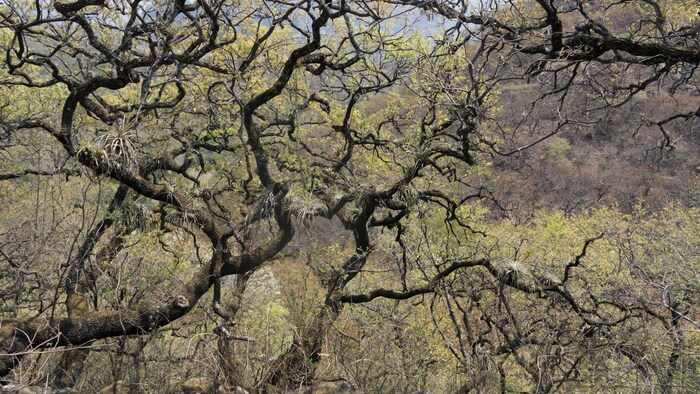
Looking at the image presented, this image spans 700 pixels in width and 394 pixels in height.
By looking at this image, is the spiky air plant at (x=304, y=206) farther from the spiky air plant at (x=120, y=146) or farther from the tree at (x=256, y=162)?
the spiky air plant at (x=120, y=146)

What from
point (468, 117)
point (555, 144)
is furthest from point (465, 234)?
point (555, 144)

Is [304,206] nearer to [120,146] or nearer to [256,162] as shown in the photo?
[256,162]

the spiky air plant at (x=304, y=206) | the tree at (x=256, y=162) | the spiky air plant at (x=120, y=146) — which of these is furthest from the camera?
the spiky air plant at (x=304, y=206)

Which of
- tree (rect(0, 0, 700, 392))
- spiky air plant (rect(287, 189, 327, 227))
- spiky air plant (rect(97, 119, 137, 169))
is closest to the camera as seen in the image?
tree (rect(0, 0, 700, 392))

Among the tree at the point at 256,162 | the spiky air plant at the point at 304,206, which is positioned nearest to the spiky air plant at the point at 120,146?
the tree at the point at 256,162

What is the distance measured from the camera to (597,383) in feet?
14.0

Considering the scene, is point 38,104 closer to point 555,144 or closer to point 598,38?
point 598,38

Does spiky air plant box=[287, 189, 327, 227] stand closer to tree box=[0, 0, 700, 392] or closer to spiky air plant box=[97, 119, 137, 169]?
tree box=[0, 0, 700, 392]

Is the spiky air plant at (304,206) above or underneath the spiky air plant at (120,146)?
underneath

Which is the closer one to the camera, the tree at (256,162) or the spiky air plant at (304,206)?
the tree at (256,162)

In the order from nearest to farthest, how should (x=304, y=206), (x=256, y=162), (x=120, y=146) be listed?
(x=120, y=146), (x=304, y=206), (x=256, y=162)

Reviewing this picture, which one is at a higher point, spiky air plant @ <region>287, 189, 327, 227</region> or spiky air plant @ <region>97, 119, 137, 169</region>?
spiky air plant @ <region>97, 119, 137, 169</region>

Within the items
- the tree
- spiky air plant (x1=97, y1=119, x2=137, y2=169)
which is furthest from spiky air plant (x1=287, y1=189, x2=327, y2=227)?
spiky air plant (x1=97, y1=119, x2=137, y2=169)

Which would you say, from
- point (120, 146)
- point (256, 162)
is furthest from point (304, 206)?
point (120, 146)
